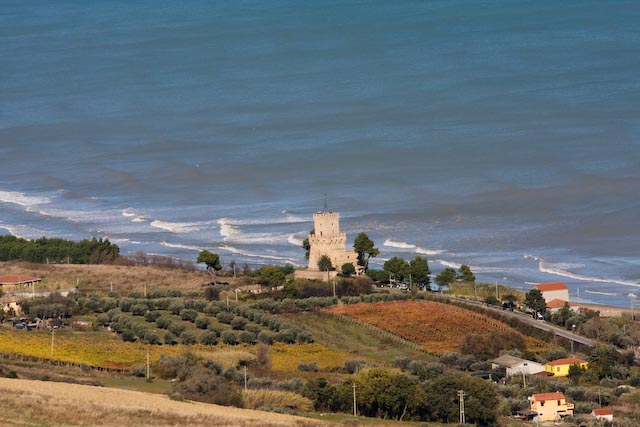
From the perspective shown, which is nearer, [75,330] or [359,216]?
[75,330]

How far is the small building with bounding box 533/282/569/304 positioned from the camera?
8800cm

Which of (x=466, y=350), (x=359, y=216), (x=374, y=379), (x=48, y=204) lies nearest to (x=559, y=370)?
(x=466, y=350)

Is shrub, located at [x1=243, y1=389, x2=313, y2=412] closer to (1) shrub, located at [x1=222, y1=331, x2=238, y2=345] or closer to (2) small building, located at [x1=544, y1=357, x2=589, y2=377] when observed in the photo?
(2) small building, located at [x1=544, y1=357, x2=589, y2=377]

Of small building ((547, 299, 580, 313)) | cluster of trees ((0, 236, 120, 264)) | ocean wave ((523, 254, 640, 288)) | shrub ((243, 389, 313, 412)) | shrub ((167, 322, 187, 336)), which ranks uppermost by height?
cluster of trees ((0, 236, 120, 264))

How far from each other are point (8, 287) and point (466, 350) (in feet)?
80.2

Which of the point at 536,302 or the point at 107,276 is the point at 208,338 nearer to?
the point at 536,302

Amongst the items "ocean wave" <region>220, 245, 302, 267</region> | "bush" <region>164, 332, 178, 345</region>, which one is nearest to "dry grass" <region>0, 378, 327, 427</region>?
"bush" <region>164, 332, 178, 345</region>

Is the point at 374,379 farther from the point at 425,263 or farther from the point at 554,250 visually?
the point at 554,250

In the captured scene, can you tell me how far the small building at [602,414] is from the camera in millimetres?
65875

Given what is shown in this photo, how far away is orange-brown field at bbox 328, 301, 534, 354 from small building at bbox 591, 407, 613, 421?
12.9 m

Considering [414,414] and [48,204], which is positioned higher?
[48,204]

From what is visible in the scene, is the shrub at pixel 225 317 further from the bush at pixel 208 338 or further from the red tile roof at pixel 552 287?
the red tile roof at pixel 552 287

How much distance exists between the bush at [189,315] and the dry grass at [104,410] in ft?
59.7

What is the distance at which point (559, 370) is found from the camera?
7438cm
